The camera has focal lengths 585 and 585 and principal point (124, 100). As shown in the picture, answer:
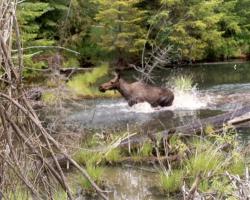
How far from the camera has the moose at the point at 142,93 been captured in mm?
14953

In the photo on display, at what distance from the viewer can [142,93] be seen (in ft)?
49.3

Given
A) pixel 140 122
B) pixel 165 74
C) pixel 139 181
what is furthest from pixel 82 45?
pixel 139 181

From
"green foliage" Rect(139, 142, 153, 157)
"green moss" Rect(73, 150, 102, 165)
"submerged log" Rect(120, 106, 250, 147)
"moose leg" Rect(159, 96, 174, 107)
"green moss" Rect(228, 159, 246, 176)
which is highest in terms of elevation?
"green moss" Rect(228, 159, 246, 176)

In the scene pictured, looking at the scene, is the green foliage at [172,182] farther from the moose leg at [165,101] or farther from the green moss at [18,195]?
the moose leg at [165,101]

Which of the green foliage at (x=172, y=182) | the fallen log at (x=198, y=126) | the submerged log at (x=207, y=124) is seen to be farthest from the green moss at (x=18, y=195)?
the submerged log at (x=207, y=124)

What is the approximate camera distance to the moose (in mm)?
14953

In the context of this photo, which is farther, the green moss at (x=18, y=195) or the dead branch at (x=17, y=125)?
the green moss at (x=18, y=195)

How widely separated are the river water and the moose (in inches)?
6.6

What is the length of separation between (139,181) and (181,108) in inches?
268

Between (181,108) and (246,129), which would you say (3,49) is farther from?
(181,108)

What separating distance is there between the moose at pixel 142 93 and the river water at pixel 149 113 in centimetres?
17

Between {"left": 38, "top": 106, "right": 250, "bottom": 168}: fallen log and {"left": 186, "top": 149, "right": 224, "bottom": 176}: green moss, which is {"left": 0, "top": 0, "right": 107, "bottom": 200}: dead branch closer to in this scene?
{"left": 186, "top": 149, "right": 224, "bottom": 176}: green moss

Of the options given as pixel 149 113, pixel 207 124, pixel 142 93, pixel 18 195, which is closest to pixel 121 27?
pixel 142 93

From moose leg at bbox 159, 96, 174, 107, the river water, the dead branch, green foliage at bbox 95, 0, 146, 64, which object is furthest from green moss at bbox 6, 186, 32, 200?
green foliage at bbox 95, 0, 146, 64
